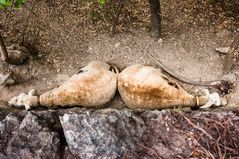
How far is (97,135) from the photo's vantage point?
5.63 meters

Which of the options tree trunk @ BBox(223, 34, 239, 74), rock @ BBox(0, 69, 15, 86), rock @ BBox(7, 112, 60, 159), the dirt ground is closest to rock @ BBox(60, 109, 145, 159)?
rock @ BBox(7, 112, 60, 159)

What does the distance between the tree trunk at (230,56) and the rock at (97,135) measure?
2.29m

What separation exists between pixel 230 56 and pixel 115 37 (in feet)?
5.77

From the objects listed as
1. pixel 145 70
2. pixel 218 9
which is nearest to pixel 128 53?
A: pixel 145 70

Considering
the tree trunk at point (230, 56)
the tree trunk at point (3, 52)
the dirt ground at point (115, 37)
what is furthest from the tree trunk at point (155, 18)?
the tree trunk at point (3, 52)

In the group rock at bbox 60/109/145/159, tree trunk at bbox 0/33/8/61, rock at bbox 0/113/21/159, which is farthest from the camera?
tree trunk at bbox 0/33/8/61

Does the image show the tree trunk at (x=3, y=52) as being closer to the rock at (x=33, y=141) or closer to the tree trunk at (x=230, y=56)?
the rock at (x=33, y=141)

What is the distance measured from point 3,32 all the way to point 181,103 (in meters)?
3.04

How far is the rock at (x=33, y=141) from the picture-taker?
221 inches

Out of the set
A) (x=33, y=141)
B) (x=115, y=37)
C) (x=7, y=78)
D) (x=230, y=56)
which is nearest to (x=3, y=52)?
(x=7, y=78)

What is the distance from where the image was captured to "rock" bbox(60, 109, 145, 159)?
5.61m

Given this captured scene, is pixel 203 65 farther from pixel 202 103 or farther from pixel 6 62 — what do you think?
pixel 6 62

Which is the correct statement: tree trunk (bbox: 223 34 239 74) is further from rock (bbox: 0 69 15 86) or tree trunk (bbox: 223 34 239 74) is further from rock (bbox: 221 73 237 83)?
rock (bbox: 0 69 15 86)

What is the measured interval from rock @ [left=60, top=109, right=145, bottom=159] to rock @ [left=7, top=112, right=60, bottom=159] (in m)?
0.18
